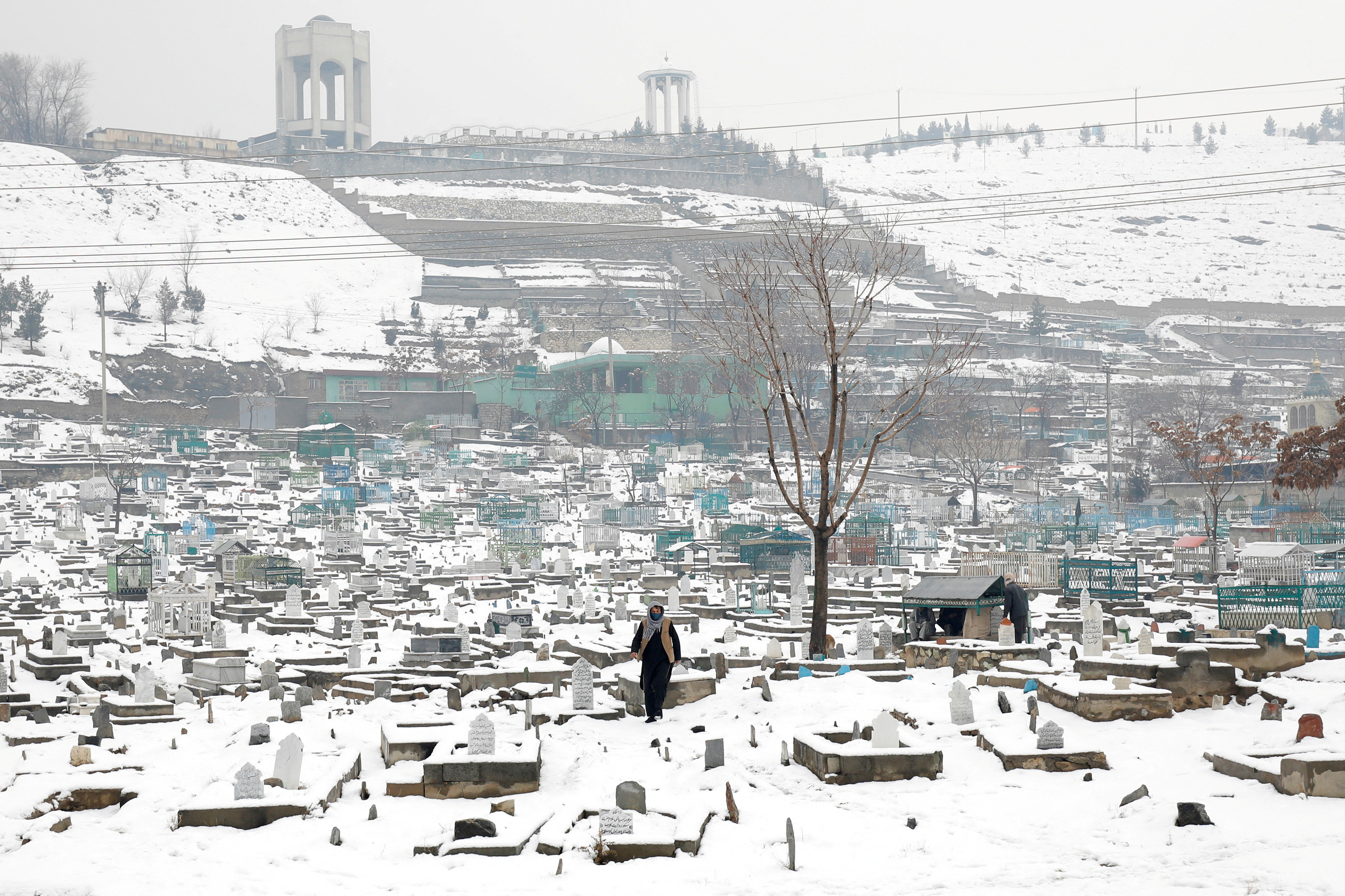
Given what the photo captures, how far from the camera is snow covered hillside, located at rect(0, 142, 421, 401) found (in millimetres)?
79875

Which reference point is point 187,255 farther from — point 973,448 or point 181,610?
point 181,610

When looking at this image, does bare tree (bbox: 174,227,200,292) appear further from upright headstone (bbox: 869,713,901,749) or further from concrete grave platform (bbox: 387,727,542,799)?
upright headstone (bbox: 869,713,901,749)

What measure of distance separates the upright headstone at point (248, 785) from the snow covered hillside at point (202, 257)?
6341 cm

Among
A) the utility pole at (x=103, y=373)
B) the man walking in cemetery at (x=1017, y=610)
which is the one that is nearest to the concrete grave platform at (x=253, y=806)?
the man walking in cemetery at (x=1017, y=610)

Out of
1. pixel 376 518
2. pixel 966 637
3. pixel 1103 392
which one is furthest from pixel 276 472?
pixel 1103 392

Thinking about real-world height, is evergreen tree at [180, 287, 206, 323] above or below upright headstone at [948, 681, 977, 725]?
above

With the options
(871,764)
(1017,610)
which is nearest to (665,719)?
(871,764)

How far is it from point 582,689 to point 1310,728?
6729 mm

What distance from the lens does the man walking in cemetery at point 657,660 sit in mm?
12789

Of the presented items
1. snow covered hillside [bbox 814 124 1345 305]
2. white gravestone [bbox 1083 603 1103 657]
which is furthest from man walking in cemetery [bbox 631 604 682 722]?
snow covered hillside [bbox 814 124 1345 305]

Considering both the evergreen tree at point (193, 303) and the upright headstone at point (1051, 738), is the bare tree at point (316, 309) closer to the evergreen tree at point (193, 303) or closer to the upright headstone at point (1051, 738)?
the evergreen tree at point (193, 303)

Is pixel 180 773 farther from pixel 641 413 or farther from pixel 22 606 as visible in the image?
pixel 641 413

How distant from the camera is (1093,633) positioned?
15.4 meters

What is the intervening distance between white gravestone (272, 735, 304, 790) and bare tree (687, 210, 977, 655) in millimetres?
7252
